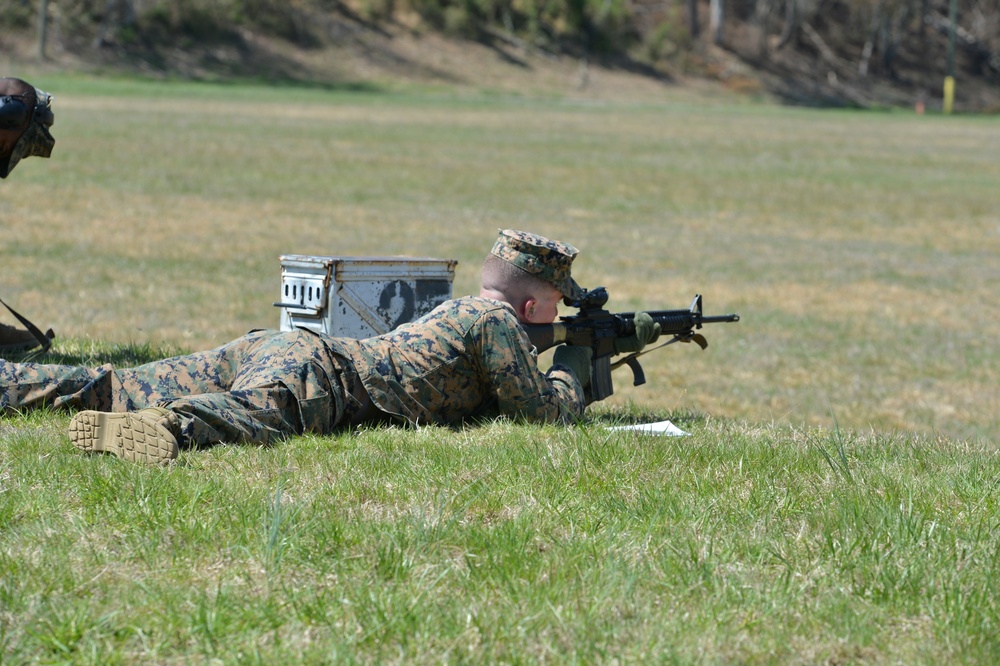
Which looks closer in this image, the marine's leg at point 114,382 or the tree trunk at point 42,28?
the marine's leg at point 114,382

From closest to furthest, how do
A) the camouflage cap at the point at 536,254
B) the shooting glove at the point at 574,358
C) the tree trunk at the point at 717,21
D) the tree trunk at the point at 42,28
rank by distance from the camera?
the camouflage cap at the point at 536,254 → the shooting glove at the point at 574,358 → the tree trunk at the point at 42,28 → the tree trunk at the point at 717,21

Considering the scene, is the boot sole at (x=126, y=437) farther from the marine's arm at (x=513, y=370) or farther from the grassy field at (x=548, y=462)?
the marine's arm at (x=513, y=370)

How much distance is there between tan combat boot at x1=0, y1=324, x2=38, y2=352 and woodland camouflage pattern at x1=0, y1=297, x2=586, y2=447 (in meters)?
1.57

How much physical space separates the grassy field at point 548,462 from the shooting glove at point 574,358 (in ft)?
1.96

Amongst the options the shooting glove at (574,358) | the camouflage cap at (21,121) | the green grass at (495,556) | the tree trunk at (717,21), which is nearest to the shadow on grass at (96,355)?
A: the camouflage cap at (21,121)

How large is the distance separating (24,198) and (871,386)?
47.7 feet

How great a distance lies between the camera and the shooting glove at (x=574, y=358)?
20.7ft

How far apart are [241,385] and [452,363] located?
93 cm

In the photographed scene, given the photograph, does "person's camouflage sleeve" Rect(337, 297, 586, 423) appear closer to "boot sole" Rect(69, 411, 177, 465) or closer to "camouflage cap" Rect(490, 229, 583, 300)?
"camouflage cap" Rect(490, 229, 583, 300)

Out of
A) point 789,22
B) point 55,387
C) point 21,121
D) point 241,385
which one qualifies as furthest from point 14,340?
point 789,22

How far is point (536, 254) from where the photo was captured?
18.7 ft

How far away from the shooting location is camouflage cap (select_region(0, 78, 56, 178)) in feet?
19.5

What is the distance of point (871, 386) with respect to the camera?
11.2 metres

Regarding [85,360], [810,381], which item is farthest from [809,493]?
[810,381]
